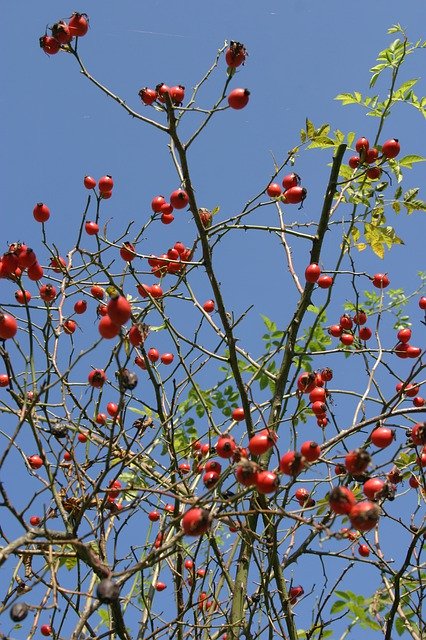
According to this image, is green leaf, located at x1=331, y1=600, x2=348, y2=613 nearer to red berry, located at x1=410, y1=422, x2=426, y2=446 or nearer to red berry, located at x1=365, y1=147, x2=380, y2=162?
red berry, located at x1=410, y1=422, x2=426, y2=446

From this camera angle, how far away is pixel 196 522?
158 cm

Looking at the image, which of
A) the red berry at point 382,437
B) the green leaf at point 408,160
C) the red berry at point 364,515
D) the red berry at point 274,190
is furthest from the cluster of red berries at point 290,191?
the red berry at point 364,515

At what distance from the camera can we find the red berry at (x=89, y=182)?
12.8 ft

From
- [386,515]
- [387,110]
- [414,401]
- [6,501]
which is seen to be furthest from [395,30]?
[6,501]

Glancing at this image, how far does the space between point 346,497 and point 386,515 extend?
1.51 meters

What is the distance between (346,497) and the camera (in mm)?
1597

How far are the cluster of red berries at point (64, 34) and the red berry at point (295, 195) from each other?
1.29 meters

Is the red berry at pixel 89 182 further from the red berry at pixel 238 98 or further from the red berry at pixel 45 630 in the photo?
the red berry at pixel 45 630

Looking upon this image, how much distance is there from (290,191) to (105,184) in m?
1.14

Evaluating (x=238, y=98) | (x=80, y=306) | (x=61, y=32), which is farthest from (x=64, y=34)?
(x=80, y=306)

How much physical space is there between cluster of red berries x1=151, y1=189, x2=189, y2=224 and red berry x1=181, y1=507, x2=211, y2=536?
78.2 inches

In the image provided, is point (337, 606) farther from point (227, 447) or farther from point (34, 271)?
point (34, 271)

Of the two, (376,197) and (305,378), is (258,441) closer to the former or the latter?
(305,378)

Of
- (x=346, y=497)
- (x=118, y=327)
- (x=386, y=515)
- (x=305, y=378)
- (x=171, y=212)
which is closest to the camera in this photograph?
(x=346, y=497)
